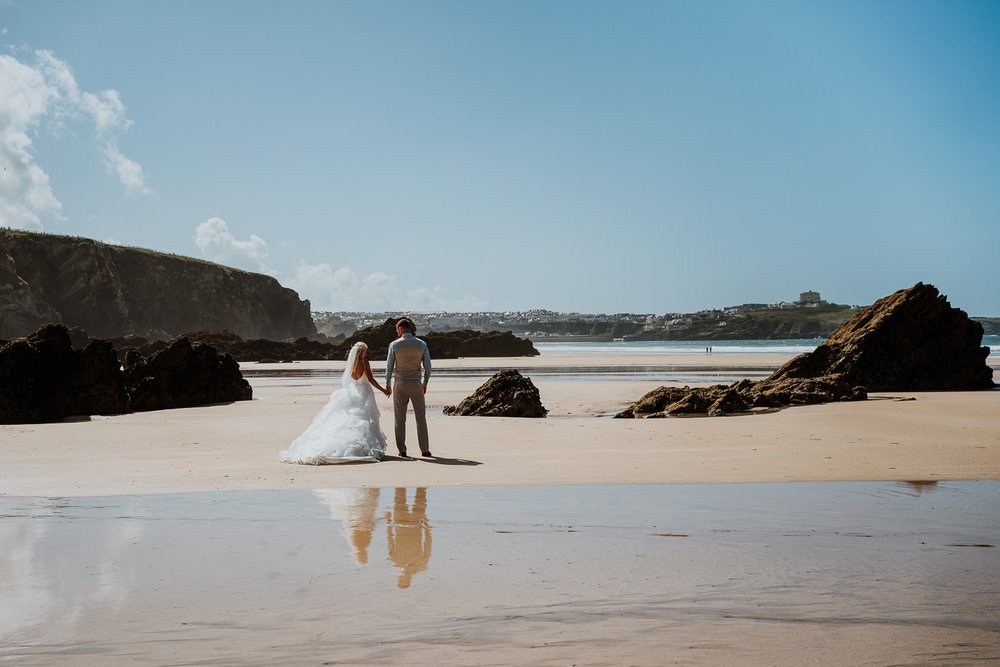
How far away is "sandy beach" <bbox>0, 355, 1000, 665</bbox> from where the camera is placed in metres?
3.65

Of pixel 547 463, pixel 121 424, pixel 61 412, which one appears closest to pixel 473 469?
pixel 547 463

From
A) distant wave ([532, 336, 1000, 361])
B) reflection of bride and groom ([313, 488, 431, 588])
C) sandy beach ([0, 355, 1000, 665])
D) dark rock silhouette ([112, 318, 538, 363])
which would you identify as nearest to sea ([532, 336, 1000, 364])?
distant wave ([532, 336, 1000, 361])

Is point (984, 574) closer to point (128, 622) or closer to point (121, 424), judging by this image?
point (128, 622)

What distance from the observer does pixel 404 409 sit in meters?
11.3

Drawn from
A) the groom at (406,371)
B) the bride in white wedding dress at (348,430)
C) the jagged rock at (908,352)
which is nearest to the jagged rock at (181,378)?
the bride in white wedding dress at (348,430)

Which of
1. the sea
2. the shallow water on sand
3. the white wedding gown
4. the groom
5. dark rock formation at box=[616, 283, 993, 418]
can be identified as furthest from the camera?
the sea

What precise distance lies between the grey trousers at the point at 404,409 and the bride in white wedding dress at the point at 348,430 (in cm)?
23

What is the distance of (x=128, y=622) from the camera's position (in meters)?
3.93

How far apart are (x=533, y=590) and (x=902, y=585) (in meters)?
2.09

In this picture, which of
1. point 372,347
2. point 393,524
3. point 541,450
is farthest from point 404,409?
point 372,347

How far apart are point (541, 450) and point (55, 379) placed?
12114mm

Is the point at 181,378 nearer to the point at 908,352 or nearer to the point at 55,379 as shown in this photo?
the point at 55,379

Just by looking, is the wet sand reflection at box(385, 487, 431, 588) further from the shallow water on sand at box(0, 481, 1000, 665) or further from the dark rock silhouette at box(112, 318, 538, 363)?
the dark rock silhouette at box(112, 318, 538, 363)

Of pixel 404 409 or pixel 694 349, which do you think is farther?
pixel 694 349
